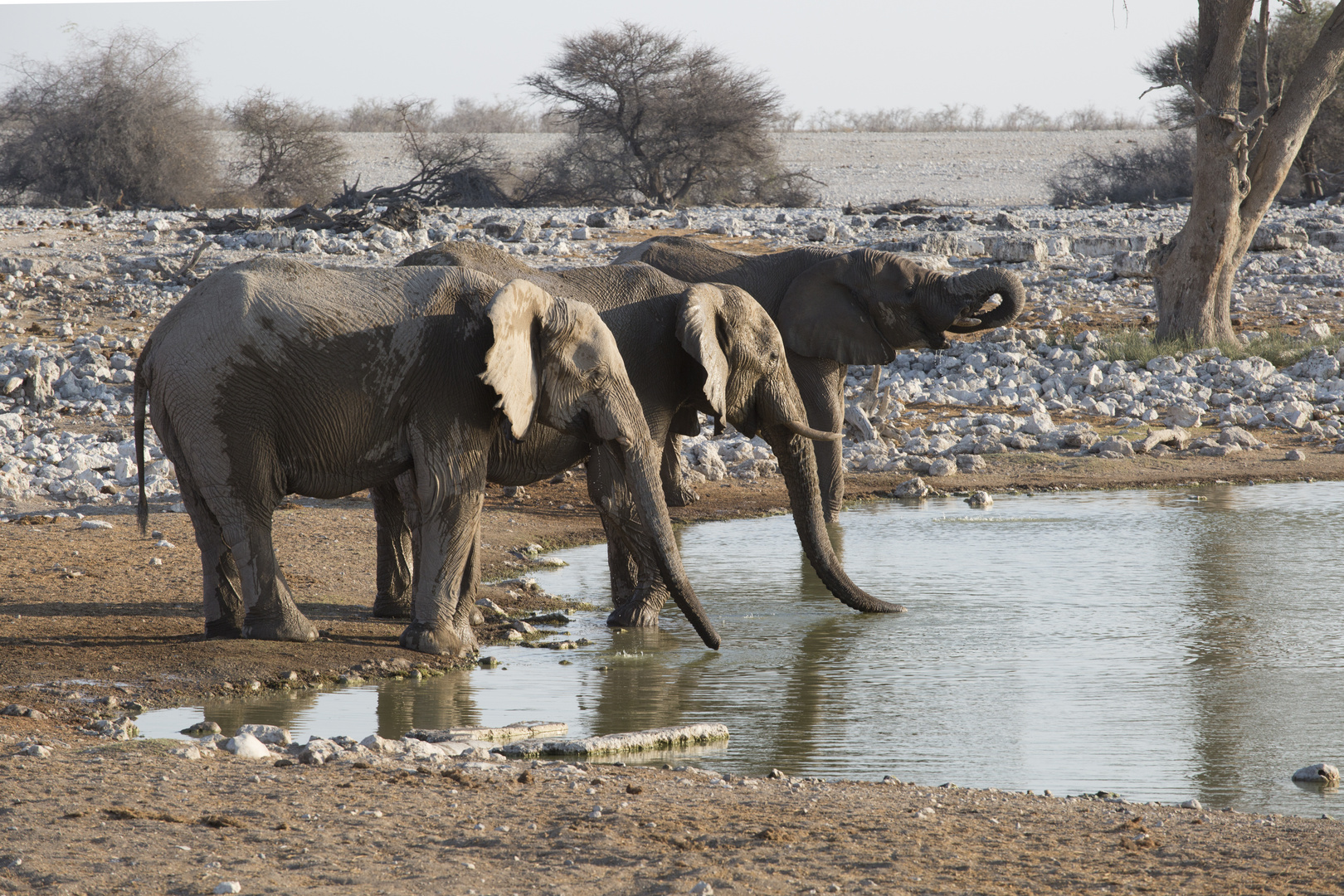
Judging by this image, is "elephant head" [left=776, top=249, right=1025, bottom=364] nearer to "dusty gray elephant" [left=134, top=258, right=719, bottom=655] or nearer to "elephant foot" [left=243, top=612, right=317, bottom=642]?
"dusty gray elephant" [left=134, top=258, right=719, bottom=655]

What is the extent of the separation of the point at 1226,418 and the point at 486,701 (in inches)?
443

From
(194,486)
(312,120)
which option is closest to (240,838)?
(194,486)

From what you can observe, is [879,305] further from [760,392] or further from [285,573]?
[285,573]

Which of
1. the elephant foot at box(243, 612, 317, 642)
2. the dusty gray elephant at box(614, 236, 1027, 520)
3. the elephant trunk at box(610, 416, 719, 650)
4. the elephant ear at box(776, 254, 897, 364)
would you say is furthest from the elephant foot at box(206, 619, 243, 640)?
the elephant ear at box(776, 254, 897, 364)

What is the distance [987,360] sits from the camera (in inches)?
669

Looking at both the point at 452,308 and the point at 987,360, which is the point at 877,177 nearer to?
the point at 987,360

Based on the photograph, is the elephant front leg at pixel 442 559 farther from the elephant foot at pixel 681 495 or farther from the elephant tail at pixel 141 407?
the elephant foot at pixel 681 495

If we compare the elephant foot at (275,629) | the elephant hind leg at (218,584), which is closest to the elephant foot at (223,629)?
the elephant hind leg at (218,584)

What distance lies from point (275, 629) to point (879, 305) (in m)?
4.93

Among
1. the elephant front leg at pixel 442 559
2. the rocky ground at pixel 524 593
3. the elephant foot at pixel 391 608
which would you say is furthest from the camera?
the elephant foot at pixel 391 608

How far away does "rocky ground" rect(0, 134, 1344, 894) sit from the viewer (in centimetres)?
371

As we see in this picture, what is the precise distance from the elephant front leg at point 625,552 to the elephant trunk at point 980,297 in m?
3.07

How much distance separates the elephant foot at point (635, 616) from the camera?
789cm

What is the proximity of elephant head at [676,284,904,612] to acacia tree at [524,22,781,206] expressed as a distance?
24916mm
